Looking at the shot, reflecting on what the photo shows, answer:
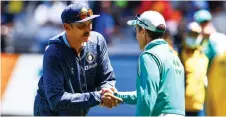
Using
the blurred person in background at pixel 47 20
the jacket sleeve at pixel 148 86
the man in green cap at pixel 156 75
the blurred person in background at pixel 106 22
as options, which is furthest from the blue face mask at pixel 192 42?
the blurred person in background at pixel 47 20

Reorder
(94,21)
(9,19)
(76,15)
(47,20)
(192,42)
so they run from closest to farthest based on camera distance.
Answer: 1. (76,15)
2. (192,42)
3. (94,21)
4. (47,20)
5. (9,19)

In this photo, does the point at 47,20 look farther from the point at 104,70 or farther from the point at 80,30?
the point at 80,30

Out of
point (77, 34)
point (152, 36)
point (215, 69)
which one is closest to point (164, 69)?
point (152, 36)

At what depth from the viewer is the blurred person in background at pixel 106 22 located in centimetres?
1551

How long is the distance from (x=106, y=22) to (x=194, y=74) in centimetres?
555

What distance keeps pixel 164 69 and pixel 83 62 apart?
3.22ft

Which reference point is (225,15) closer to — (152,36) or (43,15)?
(43,15)

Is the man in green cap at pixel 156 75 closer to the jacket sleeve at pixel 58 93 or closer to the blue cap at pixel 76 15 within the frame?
the blue cap at pixel 76 15

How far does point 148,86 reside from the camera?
6207mm

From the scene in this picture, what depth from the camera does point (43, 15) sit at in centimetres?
1591

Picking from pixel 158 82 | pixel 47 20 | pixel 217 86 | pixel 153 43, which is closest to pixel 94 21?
pixel 47 20

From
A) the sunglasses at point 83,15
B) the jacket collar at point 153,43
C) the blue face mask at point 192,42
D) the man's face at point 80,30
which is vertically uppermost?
the sunglasses at point 83,15

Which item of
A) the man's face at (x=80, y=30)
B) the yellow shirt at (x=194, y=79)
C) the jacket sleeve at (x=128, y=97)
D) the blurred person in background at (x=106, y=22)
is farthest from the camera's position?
the blurred person in background at (x=106, y=22)

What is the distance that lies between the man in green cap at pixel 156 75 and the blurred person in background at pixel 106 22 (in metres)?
8.79
